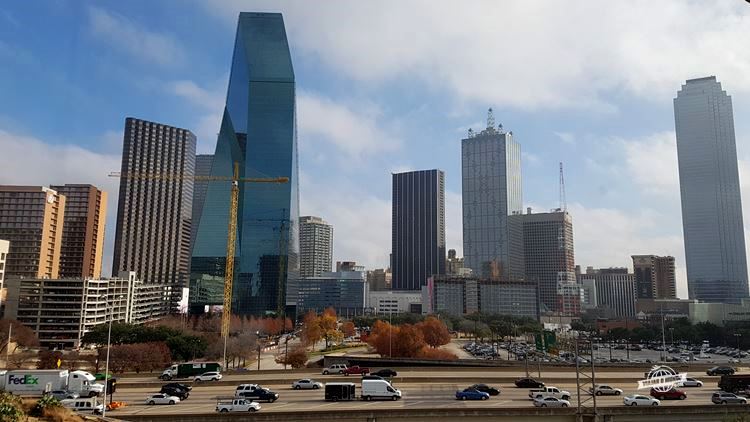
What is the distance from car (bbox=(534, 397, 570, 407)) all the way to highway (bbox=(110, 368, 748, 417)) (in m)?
0.93

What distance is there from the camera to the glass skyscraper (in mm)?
176750

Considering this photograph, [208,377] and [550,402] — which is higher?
[550,402]

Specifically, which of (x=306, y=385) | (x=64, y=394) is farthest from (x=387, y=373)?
(x=64, y=394)

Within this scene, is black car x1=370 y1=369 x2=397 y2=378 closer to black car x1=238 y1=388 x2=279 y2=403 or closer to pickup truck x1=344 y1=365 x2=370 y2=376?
pickup truck x1=344 y1=365 x2=370 y2=376

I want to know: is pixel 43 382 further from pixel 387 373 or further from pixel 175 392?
pixel 387 373

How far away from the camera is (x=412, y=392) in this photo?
146 ft

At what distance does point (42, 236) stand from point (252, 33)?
317ft

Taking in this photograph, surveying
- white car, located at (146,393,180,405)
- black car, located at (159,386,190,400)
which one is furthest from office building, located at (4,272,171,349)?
white car, located at (146,393,180,405)

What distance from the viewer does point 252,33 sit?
614 feet

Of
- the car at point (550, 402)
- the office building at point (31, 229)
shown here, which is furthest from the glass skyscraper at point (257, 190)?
the car at point (550, 402)

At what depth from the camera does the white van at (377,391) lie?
131 feet

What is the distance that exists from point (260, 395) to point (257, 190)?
145 m

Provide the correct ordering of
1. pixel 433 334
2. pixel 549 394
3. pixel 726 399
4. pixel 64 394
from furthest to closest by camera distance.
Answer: pixel 433 334 → pixel 549 394 → pixel 64 394 → pixel 726 399

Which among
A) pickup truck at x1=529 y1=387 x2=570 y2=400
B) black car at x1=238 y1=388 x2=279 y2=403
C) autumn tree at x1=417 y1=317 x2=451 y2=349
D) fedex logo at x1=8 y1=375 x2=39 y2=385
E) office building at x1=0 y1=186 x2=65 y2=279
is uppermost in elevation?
office building at x1=0 y1=186 x2=65 y2=279
